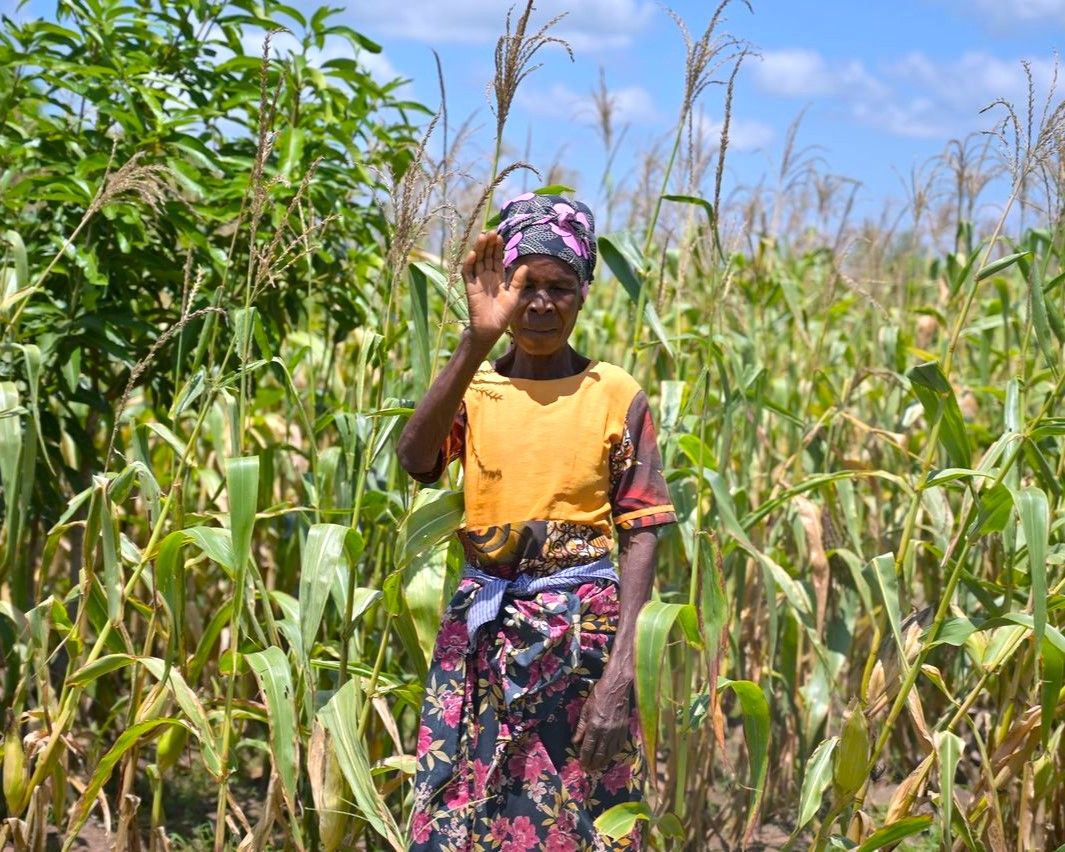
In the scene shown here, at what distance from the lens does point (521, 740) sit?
2.12 meters

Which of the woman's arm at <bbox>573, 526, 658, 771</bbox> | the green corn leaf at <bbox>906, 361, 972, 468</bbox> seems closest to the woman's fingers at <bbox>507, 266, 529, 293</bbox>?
the woman's arm at <bbox>573, 526, 658, 771</bbox>

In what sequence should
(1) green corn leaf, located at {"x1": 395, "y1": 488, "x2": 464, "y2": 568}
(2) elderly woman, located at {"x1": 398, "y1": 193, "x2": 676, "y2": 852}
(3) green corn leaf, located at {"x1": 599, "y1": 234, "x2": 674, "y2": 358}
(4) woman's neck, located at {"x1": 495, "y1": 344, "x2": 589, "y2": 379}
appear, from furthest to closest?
(3) green corn leaf, located at {"x1": 599, "y1": 234, "x2": 674, "y2": 358} < (1) green corn leaf, located at {"x1": 395, "y1": 488, "x2": 464, "y2": 568} < (4) woman's neck, located at {"x1": 495, "y1": 344, "x2": 589, "y2": 379} < (2) elderly woman, located at {"x1": 398, "y1": 193, "x2": 676, "y2": 852}

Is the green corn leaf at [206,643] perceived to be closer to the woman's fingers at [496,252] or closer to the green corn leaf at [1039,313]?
the woman's fingers at [496,252]

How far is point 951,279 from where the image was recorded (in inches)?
183

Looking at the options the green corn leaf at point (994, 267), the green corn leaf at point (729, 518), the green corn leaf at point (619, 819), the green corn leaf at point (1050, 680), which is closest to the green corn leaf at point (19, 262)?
the green corn leaf at point (729, 518)

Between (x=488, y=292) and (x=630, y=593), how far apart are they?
55 centimetres

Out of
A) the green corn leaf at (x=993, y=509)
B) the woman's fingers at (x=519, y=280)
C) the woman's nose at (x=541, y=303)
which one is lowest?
the green corn leaf at (x=993, y=509)

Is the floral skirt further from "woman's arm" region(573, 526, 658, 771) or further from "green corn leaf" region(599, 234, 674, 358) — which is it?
"green corn leaf" region(599, 234, 674, 358)

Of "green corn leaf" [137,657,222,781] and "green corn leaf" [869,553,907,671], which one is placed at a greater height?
"green corn leaf" [869,553,907,671]

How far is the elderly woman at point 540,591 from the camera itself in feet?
6.86

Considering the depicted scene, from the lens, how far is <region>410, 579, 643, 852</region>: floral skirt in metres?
2.10

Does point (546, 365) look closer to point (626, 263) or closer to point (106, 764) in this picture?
point (626, 263)

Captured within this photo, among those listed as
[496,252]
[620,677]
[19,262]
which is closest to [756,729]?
[620,677]

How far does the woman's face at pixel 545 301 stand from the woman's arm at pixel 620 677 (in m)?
0.35
